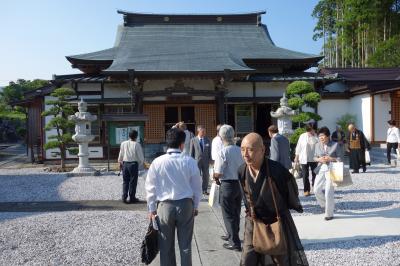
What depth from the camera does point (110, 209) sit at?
7.21 metres

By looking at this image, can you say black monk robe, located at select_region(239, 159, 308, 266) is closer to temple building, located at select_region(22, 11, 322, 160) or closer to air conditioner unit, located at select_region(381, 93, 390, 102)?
temple building, located at select_region(22, 11, 322, 160)

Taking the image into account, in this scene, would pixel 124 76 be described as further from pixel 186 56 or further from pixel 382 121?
pixel 382 121

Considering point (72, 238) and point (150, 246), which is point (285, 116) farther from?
point (150, 246)

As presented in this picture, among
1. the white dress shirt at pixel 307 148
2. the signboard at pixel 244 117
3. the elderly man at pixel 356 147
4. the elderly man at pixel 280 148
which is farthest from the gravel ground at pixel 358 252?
the signboard at pixel 244 117

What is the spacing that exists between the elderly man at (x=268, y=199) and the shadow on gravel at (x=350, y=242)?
2015mm

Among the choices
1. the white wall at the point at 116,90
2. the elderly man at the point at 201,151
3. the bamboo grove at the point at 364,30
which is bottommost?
the elderly man at the point at 201,151

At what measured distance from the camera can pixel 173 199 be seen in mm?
3600

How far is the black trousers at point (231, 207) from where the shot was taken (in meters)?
4.72

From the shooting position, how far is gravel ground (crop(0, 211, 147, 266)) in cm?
451

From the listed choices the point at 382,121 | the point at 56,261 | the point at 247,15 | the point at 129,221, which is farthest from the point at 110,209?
the point at 247,15

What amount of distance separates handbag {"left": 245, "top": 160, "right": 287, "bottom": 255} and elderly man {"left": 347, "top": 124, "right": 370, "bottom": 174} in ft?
29.5

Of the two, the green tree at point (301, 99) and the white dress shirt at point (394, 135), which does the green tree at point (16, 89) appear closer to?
the green tree at point (301, 99)

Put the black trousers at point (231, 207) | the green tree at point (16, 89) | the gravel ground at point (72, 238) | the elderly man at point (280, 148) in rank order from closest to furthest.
A: the gravel ground at point (72, 238) < the black trousers at point (231, 207) < the elderly man at point (280, 148) < the green tree at point (16, 89)

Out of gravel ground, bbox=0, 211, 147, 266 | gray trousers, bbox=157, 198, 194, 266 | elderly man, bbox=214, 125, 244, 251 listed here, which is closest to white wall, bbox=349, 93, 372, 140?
gravel ground, bbox=0, 211, 147, 266
